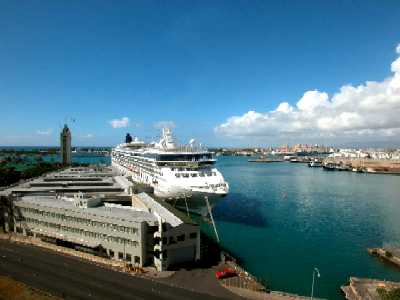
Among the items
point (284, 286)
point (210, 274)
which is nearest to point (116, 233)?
point (210, 274)

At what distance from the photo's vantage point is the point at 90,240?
3869 centimetres

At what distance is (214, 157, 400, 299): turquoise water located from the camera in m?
38.3

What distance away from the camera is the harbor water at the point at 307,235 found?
38.2m

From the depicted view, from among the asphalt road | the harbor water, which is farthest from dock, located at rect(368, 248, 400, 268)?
the asphalt road

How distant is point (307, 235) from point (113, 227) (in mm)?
31241

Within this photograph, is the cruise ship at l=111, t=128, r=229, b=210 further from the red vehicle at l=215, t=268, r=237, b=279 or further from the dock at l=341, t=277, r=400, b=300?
the dock at l=341, t=277, r=400, b=300

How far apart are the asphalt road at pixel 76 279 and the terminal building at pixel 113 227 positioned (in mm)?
2942

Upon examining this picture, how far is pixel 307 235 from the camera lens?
5394 centimetres

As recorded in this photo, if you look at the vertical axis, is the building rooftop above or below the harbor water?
above

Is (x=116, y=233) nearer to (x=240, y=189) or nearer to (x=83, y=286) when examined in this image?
(x=83, y=286)

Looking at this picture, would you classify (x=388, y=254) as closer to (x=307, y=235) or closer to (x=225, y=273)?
(x=307, y=235)

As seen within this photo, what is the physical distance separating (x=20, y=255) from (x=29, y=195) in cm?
1736

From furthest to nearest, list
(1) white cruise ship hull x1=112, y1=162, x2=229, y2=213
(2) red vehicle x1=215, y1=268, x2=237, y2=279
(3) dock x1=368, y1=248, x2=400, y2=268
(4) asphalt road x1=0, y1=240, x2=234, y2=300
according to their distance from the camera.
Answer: (1) white cruise ship hull x1=112, y1=162, x2=229, y2=213
(3) dock x1=368, y1=248, x2=400, y2=268
(2) red vehicle x1=215, y1=268, x2=237, y2=279
(4) asphalt road x1=0, y1=240, x2=234, y2=300

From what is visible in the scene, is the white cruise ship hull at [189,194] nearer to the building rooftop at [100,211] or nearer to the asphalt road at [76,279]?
the building rooftop at [100,211]
